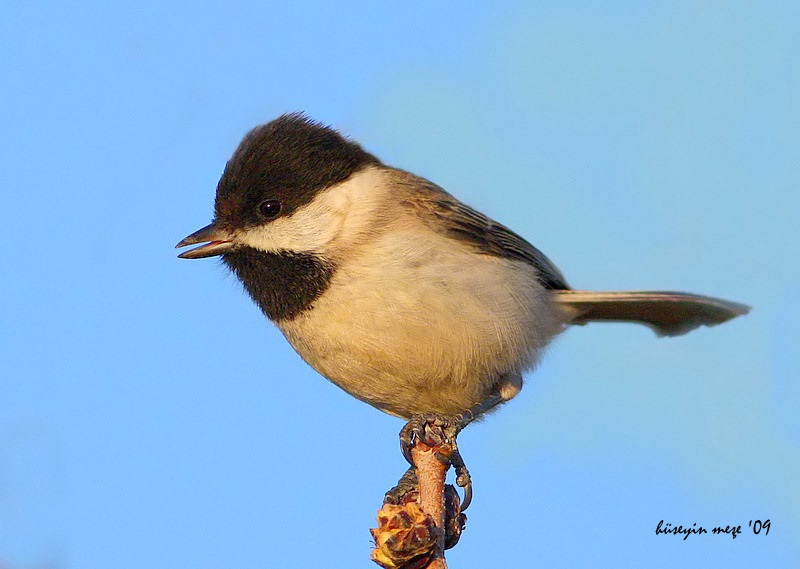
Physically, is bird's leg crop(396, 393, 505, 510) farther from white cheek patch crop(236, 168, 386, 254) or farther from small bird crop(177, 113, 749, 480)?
white cheek patch crop(236, 168, 386, 254)

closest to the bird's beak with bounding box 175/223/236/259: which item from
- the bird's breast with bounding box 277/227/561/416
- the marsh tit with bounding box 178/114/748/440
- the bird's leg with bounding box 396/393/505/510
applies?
the marsh tit with bounding box 178/114/748/440

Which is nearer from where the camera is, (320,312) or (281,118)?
(320,312)

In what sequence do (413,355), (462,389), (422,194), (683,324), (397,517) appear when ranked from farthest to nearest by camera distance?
(683,324), (422,194), (462,389), (413,355), (397,517)

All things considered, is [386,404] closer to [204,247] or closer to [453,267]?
[453,267]

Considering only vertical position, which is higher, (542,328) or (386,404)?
(542,328)

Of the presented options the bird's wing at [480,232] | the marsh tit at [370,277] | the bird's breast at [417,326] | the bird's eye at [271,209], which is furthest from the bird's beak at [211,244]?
the bird's wing at [480,232]

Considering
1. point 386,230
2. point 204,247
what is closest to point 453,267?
point 386,230

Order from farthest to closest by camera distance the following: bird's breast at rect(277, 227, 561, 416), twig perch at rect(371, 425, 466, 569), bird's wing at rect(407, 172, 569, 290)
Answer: bird's wing at rect(407, 172, 569, 290), bird's breast at rect(277, 227, 561, 416), twig perch at rect(371, 425, 466, 569)
